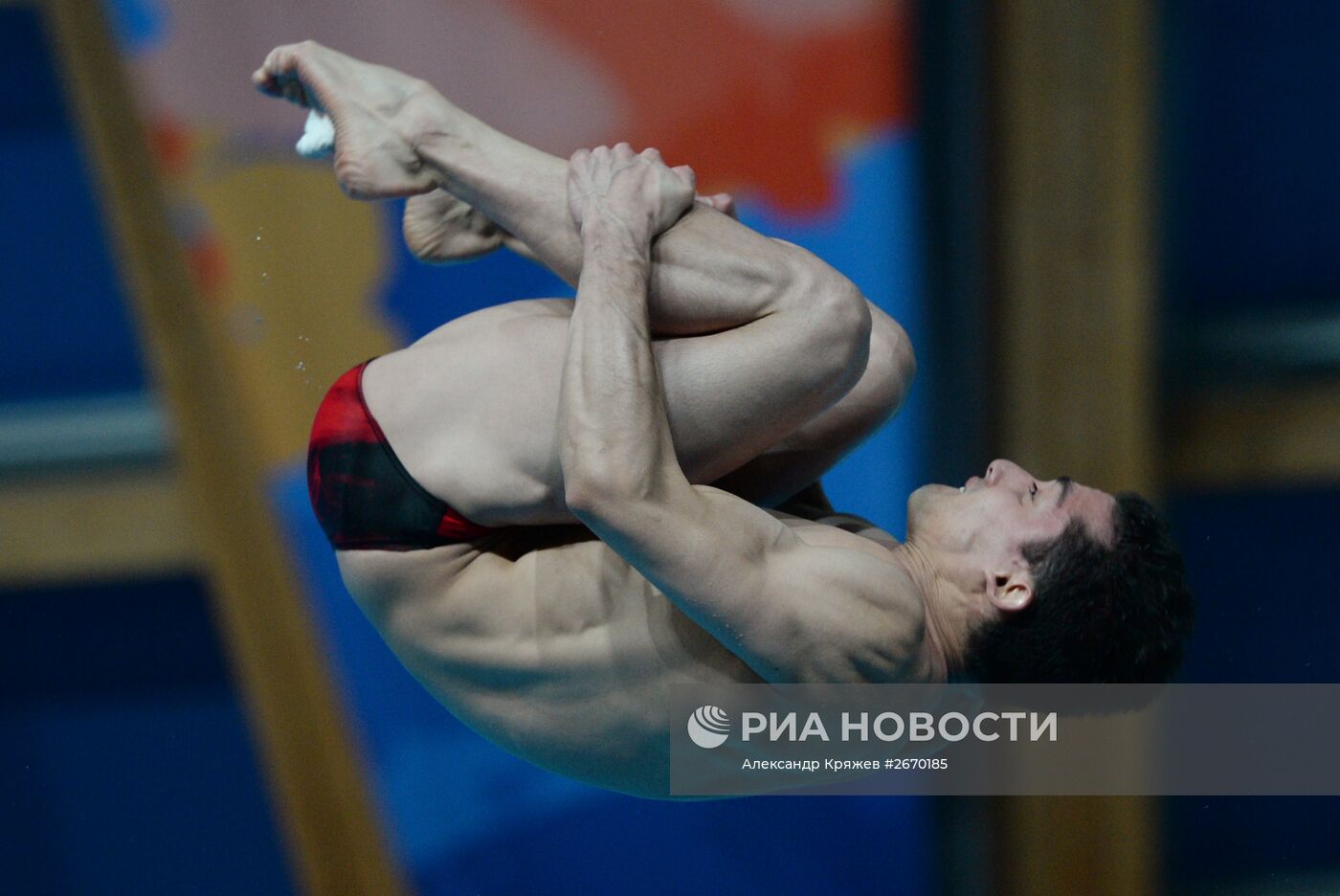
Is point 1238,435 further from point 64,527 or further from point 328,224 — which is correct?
point 64,527

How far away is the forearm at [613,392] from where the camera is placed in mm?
1123

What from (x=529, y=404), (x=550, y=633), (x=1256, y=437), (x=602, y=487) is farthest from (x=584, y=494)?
(x=1256, y=437)

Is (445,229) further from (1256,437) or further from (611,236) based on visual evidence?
(1256,437)

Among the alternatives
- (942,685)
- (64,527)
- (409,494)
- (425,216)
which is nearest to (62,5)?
(64,527)

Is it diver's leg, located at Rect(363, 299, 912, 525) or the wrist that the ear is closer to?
diver's leg, located at Rect(363, 299, 912, 525)

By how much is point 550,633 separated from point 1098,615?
570mm

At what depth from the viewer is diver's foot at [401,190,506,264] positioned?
1.44 metres

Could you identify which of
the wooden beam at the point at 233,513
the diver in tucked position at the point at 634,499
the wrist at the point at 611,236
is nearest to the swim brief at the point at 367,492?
the diver in tucked position at the point at 634,499

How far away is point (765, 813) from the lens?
8.80 feet

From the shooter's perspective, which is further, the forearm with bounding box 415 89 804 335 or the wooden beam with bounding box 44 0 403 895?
the wooden beam with bounding box 44 0 403 895

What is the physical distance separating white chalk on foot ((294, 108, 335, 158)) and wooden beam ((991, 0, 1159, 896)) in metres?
1.49

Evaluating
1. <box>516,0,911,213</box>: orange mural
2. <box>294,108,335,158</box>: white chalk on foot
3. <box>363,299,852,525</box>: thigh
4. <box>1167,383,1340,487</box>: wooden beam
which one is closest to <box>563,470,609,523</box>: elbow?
<box>363,299,852,525</box>: thigh

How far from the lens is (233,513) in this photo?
8.95 feet

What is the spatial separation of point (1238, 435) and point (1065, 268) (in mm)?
619
